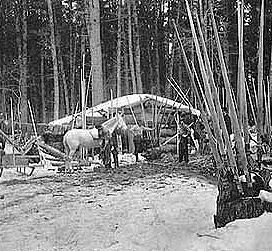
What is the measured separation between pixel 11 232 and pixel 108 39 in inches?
→ 1051

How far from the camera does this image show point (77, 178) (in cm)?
830

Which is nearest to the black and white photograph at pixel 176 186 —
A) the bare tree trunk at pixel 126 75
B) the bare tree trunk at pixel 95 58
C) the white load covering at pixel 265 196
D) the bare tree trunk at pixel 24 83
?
the white load covering at pixel 265 196

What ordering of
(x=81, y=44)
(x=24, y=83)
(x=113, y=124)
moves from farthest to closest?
(x=81, y=44) → (x=24, y=83) → (x=113, y=124)

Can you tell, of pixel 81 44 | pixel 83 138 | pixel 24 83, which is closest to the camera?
pixel 83 138

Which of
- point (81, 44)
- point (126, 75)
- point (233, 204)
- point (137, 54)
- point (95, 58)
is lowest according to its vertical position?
point (233, 204)

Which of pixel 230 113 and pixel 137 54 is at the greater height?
pixel 137 54

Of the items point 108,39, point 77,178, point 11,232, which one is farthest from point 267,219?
point 108,39

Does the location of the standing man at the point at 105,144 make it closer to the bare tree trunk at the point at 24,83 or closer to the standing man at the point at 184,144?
the standing man at the point at 184,144

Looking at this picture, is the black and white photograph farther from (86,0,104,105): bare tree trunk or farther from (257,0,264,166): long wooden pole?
(86,0,104,105): bare tree trunk

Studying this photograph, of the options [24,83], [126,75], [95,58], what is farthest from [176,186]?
[126,75]

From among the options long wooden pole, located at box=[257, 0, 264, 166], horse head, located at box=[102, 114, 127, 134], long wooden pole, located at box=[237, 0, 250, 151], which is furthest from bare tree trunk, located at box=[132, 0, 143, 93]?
long wooden pole, located at box=[237, 0, 250, 151]

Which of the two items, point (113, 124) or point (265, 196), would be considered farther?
point (113, 124)

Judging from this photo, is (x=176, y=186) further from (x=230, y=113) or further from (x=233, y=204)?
(x=230, y=113)

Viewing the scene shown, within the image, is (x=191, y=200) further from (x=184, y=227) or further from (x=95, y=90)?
(x=95, y=90)
